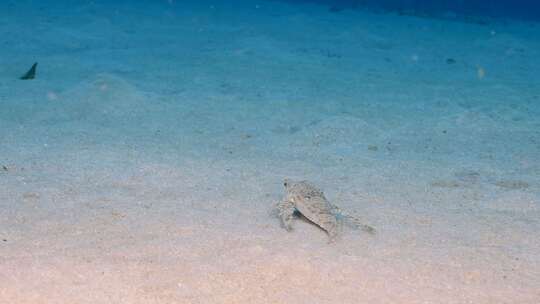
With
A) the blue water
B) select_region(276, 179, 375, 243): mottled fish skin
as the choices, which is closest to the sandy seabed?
select_region(276, 179, 375, 243): mottled fish skin

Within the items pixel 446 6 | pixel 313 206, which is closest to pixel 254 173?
pixel 313 206

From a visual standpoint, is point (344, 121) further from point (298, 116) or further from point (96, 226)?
point (96, 226)

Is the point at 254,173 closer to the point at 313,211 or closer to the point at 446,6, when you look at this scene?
the point at 313,211

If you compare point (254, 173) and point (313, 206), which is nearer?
point (313, 206)

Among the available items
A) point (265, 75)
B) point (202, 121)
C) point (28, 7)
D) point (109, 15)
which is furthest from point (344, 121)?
point (28, 7)

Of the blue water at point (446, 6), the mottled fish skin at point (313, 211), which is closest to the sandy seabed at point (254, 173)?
the mottled fish skin at point (313, 211)

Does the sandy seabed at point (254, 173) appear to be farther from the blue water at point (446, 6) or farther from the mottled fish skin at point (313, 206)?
the blue water at point (446, 6)

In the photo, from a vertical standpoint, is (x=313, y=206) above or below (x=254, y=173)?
above

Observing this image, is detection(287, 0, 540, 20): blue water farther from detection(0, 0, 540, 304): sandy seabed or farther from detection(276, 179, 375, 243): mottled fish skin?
detection(276, 179, 375, 243): mottled fish skin

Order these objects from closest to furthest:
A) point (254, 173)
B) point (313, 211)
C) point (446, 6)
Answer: point (313, 211)
point (254, 173)
point (446, 6)
